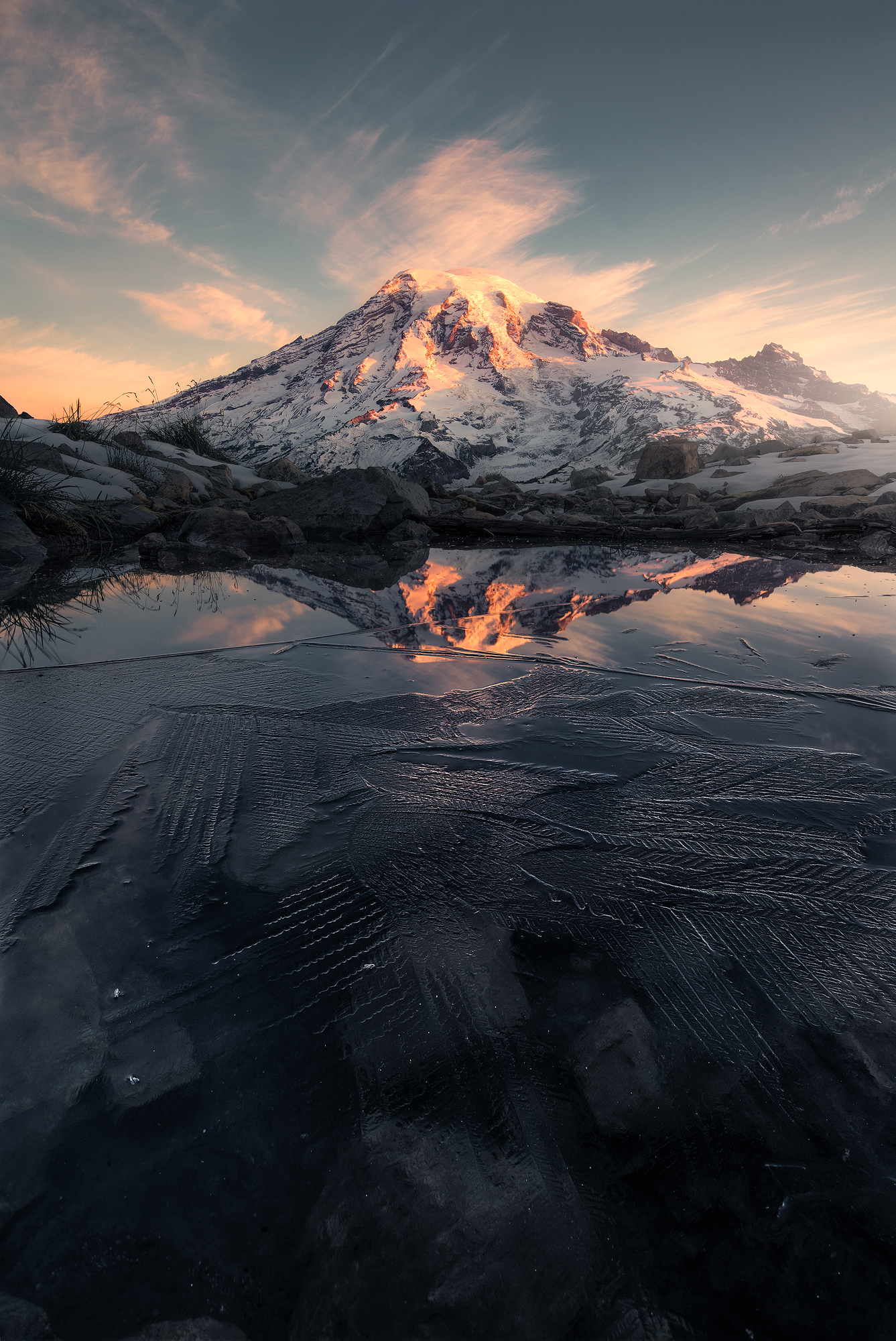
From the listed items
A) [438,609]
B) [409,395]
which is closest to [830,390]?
[409,395]

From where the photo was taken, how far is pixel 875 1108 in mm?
1004

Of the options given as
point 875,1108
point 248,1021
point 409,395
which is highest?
point 409,395

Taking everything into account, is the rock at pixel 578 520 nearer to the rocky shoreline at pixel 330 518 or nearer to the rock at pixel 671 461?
the rocky shoreline at pixel 330 518

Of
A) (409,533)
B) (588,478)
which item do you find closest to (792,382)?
(588,478)

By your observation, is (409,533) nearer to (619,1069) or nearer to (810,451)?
(619,1069)

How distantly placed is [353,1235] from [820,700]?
2.66 m

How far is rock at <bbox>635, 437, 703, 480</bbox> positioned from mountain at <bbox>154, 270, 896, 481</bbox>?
15.1 m

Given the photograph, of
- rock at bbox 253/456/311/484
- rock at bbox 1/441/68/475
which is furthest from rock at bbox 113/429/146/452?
rock at bbox 253/456/311/484

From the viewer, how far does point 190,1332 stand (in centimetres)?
75

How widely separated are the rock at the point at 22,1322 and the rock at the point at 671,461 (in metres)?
20.9

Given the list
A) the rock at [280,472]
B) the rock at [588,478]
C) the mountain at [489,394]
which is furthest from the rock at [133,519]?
the mountain at [489,394]

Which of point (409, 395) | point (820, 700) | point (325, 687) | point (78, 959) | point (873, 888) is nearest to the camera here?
point (78, 959)

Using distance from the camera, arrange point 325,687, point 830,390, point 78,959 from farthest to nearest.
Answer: point 830,390 < point 325,687 < point 78,959

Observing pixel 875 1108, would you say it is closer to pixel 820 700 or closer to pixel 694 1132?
Answer: pixel 694 1132
